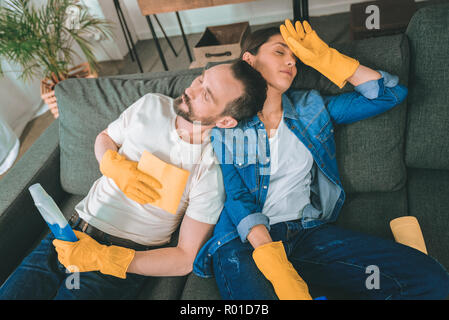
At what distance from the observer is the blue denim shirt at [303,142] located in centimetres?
113

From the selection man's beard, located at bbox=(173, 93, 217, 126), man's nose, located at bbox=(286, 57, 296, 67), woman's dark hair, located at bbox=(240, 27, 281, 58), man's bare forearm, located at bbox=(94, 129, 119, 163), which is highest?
woman's dark hair, located at bbox=(240, 27, 281, 58)

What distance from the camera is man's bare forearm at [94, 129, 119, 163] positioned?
4.20ft

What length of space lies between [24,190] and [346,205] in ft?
4.54

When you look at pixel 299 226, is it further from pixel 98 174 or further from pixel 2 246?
pixel 2 246

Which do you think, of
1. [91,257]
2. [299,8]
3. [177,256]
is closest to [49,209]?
[91,257]

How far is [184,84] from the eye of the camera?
1392 mm

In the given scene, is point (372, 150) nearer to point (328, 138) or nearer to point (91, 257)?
point (328, 138)

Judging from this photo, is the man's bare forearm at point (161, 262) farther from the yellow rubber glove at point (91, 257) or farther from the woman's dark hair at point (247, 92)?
the woman's dark hair at point (247, 92)

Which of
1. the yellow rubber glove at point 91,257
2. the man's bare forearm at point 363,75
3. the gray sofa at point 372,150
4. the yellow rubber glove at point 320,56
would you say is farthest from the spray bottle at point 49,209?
the man's bare forearm at point 363,75

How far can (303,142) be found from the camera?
117 centimetres

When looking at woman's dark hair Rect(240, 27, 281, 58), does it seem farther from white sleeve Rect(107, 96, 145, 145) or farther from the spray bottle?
Result: the spray bottle

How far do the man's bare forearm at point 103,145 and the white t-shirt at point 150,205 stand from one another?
51 mm

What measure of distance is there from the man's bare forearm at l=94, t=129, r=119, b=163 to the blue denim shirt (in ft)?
1.47

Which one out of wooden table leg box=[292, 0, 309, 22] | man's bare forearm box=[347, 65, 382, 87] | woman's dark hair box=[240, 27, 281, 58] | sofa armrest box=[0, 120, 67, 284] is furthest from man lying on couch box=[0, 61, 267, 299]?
wooden table leg box=[292, 0, 309, 22]
